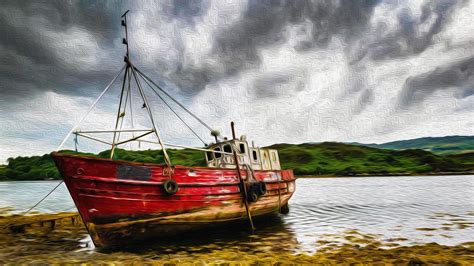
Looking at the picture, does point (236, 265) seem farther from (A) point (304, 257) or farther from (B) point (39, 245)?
(B) point (39, 245)

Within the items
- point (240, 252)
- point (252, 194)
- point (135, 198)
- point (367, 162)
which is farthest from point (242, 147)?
point (367, 162)

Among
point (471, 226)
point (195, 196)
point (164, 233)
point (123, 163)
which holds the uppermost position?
point (123, 163)

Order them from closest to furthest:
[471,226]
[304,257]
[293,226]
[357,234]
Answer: [304,257] → [357,234] → [471,226] → [293,226]

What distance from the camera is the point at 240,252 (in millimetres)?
9812

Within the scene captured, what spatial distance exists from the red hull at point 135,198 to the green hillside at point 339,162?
231 ft

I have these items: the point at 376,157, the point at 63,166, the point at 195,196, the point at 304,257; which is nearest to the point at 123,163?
the point at 63,166

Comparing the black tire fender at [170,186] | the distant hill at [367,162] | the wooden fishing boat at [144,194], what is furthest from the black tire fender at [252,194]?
the distant hill at [367,162]

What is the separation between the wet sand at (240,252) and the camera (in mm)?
8445

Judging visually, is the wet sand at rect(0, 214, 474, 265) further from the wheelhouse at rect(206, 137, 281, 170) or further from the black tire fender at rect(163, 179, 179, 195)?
the wheelhouse at rect(206, 137, 281, 170)

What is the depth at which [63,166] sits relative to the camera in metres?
9.33

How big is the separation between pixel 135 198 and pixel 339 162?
4271 inches

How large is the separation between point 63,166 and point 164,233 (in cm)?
414

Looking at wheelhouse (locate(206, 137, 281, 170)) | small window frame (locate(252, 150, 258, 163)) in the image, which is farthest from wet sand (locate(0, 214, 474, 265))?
small window frame (locate(252, 150, 258, 163))

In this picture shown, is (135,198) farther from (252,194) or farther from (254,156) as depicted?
(254,156)
